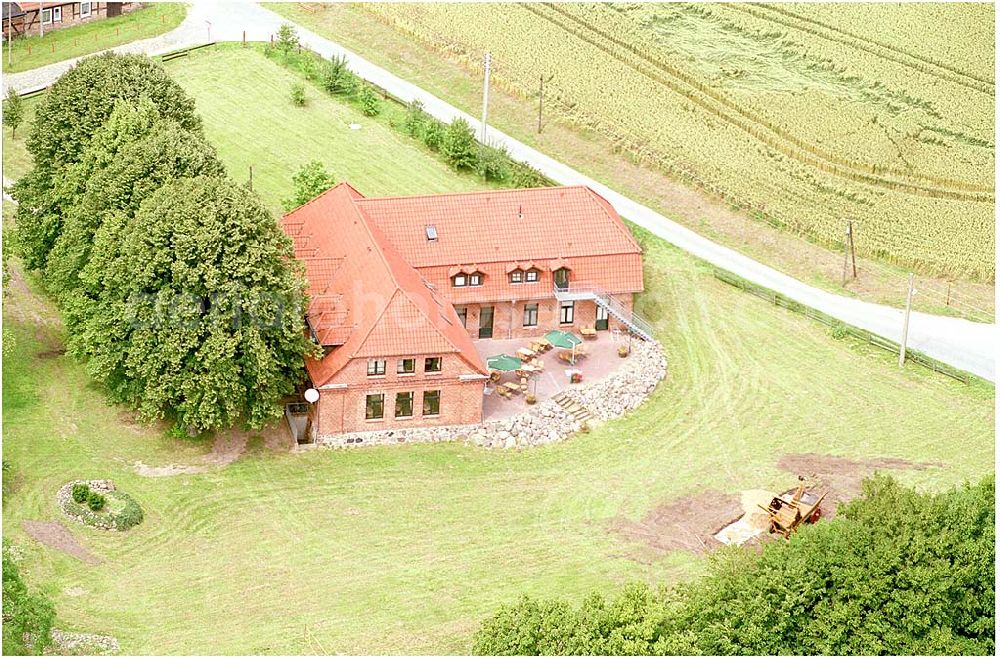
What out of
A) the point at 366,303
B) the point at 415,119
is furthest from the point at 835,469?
the point at 415,119

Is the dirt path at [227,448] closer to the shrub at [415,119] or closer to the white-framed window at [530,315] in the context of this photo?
the white-framed window at [530,315]

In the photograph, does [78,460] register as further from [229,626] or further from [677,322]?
[677,322]

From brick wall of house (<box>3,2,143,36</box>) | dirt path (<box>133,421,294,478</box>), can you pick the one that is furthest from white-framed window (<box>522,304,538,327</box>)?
brick wall of house (<box>3,2,143,36</box>)

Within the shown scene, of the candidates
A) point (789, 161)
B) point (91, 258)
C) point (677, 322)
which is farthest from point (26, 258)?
point (789, 161)

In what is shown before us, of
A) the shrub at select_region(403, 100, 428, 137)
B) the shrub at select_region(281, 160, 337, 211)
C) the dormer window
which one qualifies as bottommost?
the dormer window

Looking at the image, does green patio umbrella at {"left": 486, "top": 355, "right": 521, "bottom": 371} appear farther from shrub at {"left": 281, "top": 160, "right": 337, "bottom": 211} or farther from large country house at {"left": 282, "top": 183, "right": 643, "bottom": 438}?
shrub at {"left": 281, "top": 160, "right": 337, "bottom": 211}

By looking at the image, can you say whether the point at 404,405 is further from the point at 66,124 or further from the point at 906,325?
the point at 906,325
